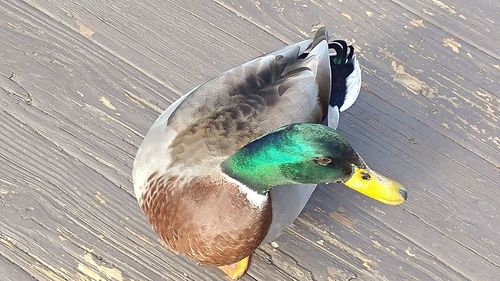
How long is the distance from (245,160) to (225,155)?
0.44 feet

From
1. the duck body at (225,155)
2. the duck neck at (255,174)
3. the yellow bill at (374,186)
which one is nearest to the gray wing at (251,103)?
the duck body at (225,155)

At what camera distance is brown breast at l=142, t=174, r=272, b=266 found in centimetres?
163

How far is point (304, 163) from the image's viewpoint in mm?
1497

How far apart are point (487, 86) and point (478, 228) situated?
48cm

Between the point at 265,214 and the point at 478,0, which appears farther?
the point at 478,0

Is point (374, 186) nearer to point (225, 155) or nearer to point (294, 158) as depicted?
point (294, 158)

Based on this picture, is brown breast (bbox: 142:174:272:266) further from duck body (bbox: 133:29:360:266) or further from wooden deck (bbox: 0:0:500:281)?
wooden deck (bbox: 0:0:500:281)

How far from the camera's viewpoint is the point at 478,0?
7.98 ft

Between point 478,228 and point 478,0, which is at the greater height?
point 478,0

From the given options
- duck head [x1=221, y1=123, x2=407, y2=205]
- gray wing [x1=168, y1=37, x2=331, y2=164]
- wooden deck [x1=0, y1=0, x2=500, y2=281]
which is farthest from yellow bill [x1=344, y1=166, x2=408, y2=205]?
wooden deck [x1=0, y1=0, x2=500, y2=281]

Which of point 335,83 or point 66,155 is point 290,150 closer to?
point 335,83

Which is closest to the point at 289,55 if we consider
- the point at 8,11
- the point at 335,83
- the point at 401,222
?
the point at 335,83

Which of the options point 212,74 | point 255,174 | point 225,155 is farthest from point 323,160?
point 212,74

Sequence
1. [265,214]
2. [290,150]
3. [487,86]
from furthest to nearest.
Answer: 1. [487,86]
2. [265,214]
3. [290,150]
